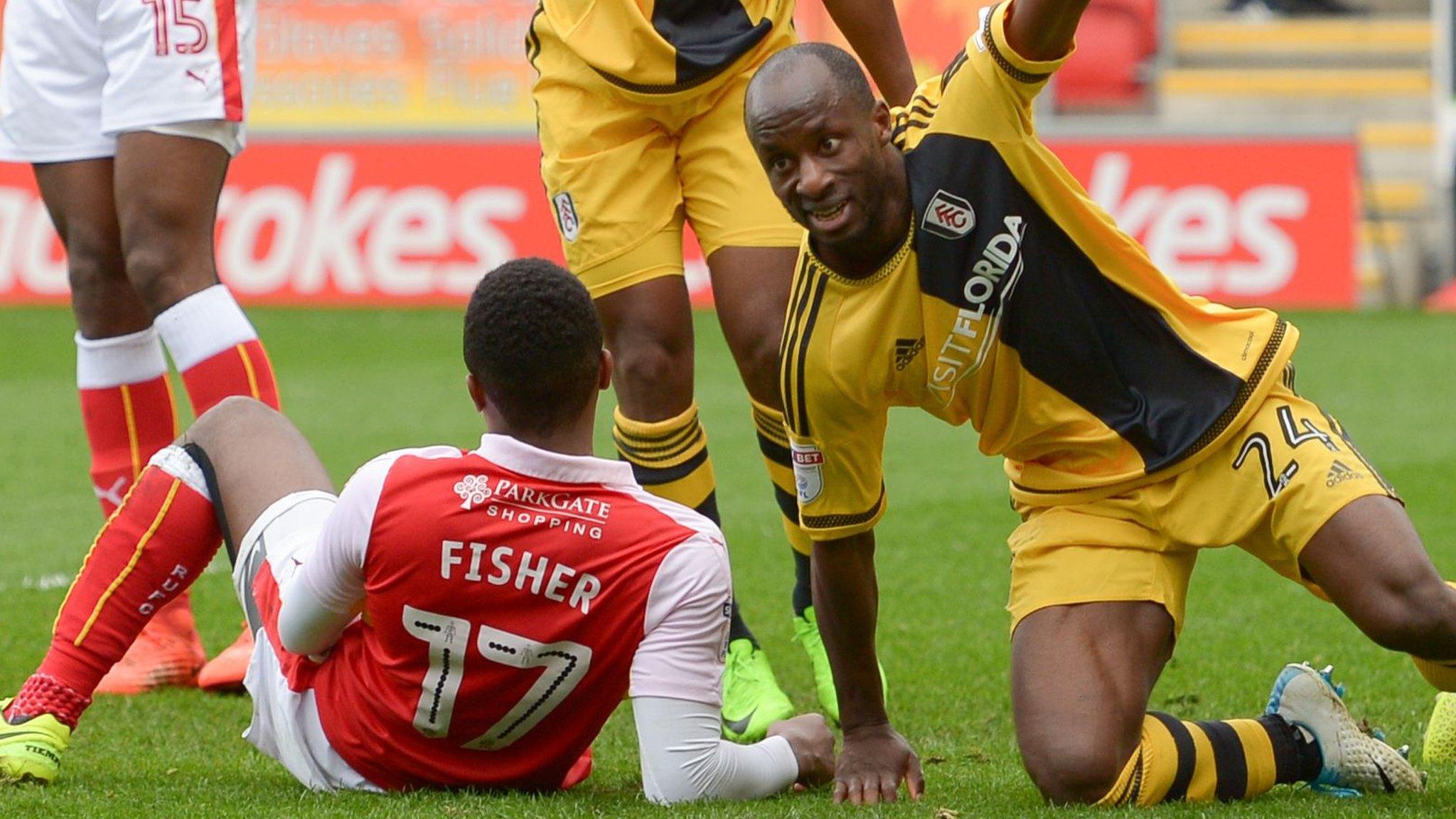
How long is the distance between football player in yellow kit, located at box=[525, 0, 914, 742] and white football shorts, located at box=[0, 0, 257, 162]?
0.74 metres

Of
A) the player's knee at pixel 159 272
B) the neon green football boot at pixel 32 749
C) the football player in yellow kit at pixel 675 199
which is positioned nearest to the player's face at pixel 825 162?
the football player in yellow kit at pixel 675 199

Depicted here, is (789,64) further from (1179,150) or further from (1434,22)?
(1434,22)

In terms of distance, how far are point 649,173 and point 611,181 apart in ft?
0.30

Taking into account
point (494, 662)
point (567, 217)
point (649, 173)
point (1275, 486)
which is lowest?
point (494, 662)

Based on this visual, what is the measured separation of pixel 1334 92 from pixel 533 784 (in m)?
16.0

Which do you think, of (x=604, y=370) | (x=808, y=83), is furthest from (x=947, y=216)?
(x=604, y=370)

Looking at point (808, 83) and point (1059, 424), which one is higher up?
point (808, 83)

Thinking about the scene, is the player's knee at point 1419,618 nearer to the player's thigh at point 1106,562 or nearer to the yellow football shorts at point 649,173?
the player's thigh at point 1106,562

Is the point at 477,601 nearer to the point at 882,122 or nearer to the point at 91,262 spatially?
the point at 882,122

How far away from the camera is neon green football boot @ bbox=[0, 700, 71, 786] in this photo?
334cm

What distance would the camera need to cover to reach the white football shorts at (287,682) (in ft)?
11.0

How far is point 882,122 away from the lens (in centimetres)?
346

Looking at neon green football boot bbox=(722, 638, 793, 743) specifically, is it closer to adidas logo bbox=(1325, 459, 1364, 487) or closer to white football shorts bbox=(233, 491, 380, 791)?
white football shorts bbox=(233, 491, 380, 791)

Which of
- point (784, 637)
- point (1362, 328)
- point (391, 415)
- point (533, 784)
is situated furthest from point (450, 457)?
point (1362, 328)
